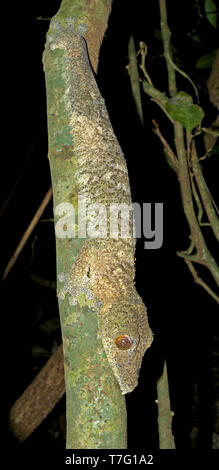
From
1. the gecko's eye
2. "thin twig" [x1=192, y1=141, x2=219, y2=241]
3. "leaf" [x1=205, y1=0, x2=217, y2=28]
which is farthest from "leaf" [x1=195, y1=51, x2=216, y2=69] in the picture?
the gecko's eye

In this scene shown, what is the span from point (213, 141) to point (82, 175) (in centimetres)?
228

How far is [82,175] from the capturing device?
4.55 ft

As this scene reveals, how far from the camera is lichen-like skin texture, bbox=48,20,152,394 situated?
3.75 ft

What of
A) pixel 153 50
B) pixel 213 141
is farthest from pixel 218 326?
pixel 153 50

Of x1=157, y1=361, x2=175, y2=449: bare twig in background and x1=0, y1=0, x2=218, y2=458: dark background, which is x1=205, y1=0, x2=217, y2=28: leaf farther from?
x1=157, y1=361, x2=175, y2=449: bare twig in background

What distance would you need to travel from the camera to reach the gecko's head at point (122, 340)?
1116 millimetres

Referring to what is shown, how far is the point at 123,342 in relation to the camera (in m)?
1.11

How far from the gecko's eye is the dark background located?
125cm

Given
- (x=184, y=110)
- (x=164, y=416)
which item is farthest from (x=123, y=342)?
(x=184, y=110)

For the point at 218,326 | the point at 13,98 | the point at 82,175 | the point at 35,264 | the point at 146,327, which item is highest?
the point at 13,98

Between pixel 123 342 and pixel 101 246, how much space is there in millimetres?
346

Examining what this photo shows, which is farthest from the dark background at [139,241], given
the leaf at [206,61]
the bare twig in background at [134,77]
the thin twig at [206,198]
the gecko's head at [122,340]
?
the gecko's head at [122,340]

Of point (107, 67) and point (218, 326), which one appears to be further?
point (218, 326)

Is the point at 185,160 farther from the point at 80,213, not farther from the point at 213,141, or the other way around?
the point at 80,213
